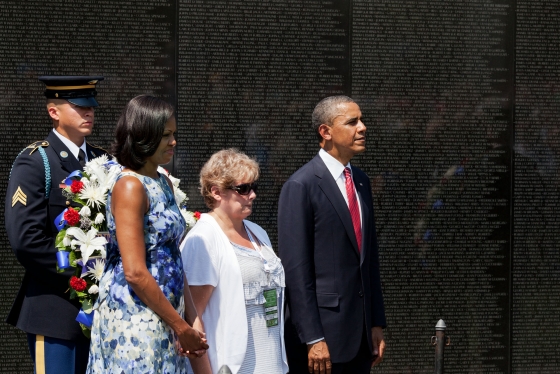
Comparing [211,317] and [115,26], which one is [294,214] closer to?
[211,317]

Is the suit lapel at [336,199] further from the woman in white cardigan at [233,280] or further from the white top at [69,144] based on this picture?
the white top at [69,144]

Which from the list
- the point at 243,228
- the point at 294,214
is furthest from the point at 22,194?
the point at 294,214

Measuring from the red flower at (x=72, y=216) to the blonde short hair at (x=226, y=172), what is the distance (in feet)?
2.03

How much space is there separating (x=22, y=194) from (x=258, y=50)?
9.47ft

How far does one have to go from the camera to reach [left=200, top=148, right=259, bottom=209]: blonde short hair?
4.01 meters

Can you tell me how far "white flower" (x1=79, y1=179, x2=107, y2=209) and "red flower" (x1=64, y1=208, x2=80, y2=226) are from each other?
0.07 metres

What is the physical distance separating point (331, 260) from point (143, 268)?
1.40 metres

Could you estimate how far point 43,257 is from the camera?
158 inches

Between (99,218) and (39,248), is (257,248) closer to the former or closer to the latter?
(99,218)

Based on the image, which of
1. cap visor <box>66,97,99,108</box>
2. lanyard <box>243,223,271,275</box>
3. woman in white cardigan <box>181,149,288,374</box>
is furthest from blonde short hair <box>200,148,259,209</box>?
cap visor <box>66,97,99,108</box>

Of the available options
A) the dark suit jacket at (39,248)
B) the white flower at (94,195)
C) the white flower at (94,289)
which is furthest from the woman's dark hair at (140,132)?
the dark suit jacket at (39,248)

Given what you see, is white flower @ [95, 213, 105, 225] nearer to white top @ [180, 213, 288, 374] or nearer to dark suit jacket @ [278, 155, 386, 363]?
white top @ [180, 213, 288, 374]

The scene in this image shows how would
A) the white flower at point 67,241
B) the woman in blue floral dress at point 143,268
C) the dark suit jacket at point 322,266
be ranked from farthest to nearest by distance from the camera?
the dark suit jacket at point 322,266
the white flower at point 67,241
the woman in blue floral dress at point 143,268

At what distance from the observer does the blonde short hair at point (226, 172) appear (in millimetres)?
4012
